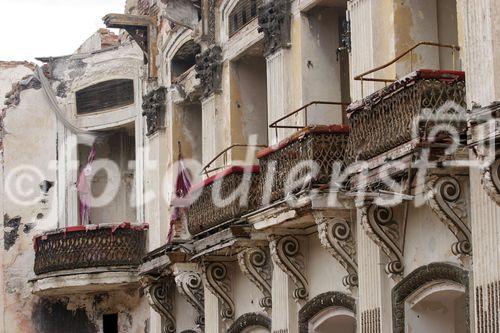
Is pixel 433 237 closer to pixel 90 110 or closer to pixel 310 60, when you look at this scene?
pixel 310 60

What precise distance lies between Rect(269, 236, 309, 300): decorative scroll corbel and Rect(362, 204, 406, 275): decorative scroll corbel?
3140mm

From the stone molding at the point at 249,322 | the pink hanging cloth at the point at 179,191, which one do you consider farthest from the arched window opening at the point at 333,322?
the pink hanging cloth at the point at 179,191

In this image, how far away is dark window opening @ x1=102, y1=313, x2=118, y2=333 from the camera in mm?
30719

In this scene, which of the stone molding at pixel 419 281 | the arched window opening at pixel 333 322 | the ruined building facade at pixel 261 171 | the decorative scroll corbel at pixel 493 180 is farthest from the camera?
the arched window opening at pixel 333 322

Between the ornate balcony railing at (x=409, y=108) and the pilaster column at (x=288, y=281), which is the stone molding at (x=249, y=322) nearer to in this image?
the pilaster column at (x=288, y=281)

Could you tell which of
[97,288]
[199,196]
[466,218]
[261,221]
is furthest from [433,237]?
[97,288]

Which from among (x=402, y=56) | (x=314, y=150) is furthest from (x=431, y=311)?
(x=402, y=56)

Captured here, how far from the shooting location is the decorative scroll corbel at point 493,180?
15.7 m

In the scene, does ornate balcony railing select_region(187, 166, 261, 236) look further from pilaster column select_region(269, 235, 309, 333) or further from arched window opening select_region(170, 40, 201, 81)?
arched window opening select_region(170, 40, 201, 81)

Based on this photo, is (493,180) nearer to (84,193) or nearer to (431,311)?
(431,311)

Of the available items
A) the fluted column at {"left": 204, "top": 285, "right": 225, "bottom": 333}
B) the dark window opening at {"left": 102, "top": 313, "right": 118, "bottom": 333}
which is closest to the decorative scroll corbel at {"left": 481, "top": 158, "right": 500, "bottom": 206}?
the fluted column at {"left": 204, "top": 285, "right": 225, "bottom": 333}

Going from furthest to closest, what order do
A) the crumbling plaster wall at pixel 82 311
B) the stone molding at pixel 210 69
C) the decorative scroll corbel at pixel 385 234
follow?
the crumbling plaster wall at pixel 82 311, the stone molding at pixel 210 69, the decorative scroll corbel at pixel 385 234

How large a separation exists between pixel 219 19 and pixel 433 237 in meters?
9.38

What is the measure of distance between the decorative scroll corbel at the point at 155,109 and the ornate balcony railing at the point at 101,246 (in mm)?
1999
